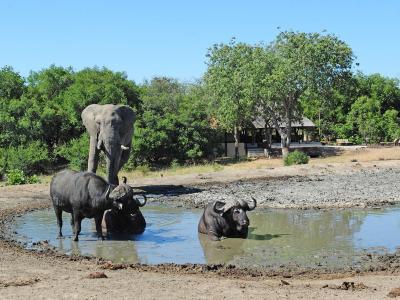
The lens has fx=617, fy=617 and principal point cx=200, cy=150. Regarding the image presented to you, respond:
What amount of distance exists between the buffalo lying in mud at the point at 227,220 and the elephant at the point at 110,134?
579 centimetres

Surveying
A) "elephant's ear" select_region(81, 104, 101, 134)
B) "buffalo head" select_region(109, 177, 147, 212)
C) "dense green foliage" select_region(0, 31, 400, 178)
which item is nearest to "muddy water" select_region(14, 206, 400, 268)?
"buffalo head" select_region(109, 177, 147, 212)

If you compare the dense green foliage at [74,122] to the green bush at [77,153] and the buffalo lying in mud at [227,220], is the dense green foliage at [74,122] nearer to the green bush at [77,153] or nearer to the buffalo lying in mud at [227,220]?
the green bush at [77,153]

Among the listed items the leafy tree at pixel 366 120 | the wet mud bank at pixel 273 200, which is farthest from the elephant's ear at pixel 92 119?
the leafy tree at pixel 366 120

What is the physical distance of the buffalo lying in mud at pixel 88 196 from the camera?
14727 mm

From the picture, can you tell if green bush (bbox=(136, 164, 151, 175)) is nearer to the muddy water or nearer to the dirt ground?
the muddy water

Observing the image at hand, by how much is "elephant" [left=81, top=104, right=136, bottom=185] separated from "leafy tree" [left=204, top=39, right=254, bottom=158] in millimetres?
25688

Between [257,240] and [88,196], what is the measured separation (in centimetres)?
432

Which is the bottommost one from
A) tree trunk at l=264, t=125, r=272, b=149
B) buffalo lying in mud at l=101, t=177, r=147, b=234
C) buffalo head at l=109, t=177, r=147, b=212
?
buffalo lying in mud at l=101, t=177, r=147, b=234

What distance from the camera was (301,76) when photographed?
45938mm

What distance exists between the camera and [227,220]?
15547 millimetres

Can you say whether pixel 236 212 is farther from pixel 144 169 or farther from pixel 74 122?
pixel 74 122

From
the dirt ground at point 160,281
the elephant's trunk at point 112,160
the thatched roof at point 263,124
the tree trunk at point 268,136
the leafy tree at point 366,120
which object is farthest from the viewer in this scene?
the leafy tree at point 366,120

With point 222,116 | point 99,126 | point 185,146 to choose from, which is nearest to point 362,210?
point 99,126

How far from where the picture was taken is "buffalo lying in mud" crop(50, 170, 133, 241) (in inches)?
580
